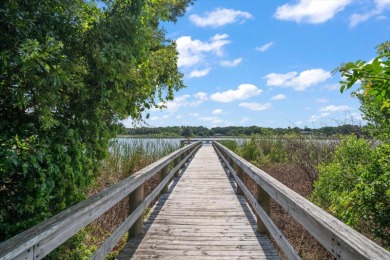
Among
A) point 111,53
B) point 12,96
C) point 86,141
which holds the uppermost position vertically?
point 111,53

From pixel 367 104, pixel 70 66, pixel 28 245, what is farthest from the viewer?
pixel 367 104

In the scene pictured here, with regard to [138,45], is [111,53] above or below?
below

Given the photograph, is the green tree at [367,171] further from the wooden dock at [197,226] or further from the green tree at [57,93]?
the green tree at [57,93]

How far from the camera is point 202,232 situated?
177 inches

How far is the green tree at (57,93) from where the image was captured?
103 inches

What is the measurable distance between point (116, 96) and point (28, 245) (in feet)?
8.48

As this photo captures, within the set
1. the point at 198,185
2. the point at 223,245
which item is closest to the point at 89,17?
the point at 223,245

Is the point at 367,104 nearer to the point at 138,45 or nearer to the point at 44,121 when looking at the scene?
the point at 138,45

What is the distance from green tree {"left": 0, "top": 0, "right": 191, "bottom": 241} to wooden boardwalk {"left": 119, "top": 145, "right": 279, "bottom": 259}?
46.4 inches

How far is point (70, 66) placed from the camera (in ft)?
9.74

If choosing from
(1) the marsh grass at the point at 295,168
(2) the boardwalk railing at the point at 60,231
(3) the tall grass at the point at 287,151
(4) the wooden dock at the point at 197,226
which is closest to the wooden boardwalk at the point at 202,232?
(4) the wooden dock at the point at 197,226

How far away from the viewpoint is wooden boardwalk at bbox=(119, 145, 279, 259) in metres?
3.69

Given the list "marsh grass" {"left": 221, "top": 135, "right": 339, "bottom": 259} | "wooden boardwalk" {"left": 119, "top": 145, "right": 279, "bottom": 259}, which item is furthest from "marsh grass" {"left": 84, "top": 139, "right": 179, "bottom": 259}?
"marsh grass" {"left": 221, "top": 135, "right": 339, "bottom": 259}

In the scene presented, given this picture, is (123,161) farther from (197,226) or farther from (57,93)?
(57,93)
